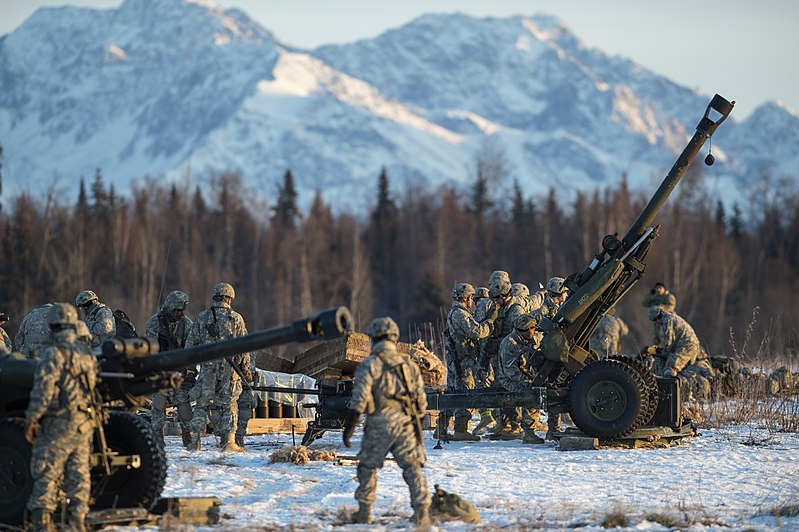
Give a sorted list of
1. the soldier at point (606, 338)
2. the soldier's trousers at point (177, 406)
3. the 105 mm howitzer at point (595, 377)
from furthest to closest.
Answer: the soldier at point (606, 338) < the soldier's trousers at point (177, 406) < the 105 mm howitzer at point (595, 377)

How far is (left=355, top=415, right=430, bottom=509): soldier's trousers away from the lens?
11.7 m

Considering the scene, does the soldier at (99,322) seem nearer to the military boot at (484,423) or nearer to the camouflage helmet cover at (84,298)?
the camouflage helmet cover at (84,298)

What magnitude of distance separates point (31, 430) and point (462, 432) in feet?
29.5

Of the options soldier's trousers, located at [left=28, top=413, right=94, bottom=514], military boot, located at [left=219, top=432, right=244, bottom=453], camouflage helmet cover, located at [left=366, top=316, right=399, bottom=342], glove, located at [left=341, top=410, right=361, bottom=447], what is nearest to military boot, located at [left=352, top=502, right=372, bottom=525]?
glove, located at [left=341, top=410, right=361, bottom=447]

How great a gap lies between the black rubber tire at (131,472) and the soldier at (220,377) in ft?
17.4

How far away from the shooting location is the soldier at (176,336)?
17.9 metres

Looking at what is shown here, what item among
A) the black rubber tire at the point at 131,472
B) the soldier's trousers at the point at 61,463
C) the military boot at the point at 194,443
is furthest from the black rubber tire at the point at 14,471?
the military boot at the point at 194,443

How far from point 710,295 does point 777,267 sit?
29.9ft

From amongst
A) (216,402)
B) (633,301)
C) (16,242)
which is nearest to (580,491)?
(216,402)

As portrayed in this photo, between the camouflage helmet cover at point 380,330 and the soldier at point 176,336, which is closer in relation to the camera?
the camouflage helmet cover at point 380,330

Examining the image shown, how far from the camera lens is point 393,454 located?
11.8 m

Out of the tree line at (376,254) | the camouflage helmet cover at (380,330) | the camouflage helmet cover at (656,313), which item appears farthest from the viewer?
the tree line at (376,254)

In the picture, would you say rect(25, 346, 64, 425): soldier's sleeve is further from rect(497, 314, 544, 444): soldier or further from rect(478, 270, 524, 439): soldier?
rect(478, 270, 524, 439): soldier

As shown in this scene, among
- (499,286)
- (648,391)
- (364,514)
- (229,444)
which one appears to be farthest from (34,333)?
(648,391)
